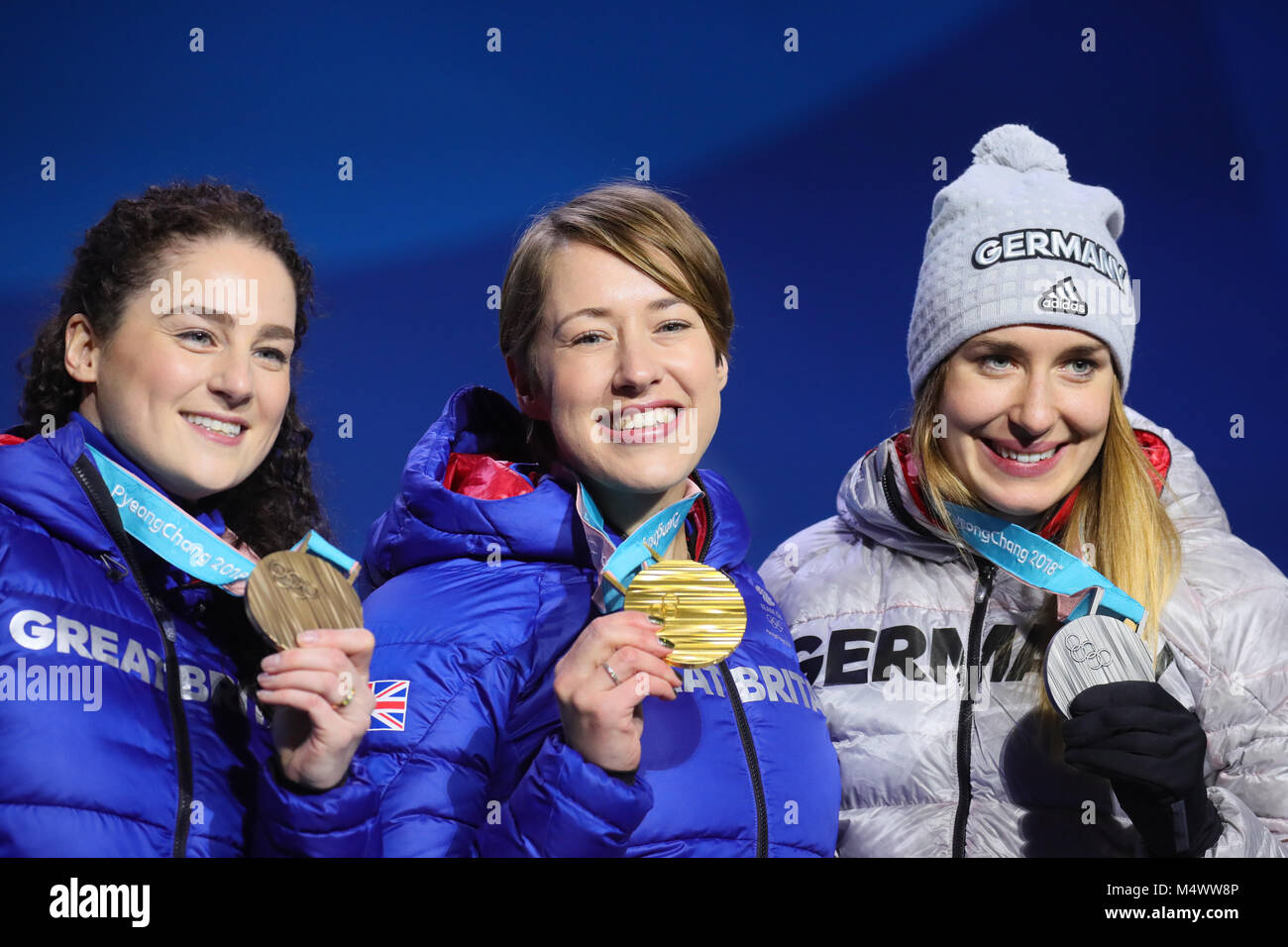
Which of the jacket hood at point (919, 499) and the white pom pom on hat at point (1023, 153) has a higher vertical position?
the white pom pom on hat at point (1023, 153)

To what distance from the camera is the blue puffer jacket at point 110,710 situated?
1.37m

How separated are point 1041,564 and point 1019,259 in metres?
0.53

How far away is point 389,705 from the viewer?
158cm

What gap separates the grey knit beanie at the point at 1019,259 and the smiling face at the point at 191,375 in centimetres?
115

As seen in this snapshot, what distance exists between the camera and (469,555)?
5.97 ft

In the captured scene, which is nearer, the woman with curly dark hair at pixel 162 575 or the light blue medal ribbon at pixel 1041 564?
the woman with curly dark hair at pixel 162 575

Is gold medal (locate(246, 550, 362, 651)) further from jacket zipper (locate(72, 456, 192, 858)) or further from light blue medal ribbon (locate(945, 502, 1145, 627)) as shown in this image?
light blue medal ribbon (locate(945, 502, 1145, 627))

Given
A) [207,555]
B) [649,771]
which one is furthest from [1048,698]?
[207,555]

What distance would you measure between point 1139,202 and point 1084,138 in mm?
297

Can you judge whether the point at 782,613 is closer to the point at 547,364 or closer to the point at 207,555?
the point at 547,364

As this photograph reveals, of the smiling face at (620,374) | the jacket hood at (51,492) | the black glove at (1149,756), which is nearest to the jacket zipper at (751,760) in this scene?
the smiling face at (620,374)

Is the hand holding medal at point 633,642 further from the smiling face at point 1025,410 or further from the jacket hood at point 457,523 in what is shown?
the smiling face at point 1025,410
